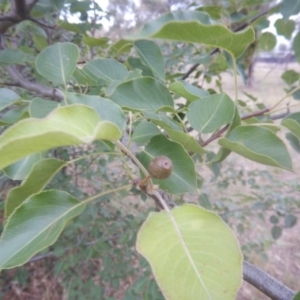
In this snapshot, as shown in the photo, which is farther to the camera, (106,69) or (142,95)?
(106,69)

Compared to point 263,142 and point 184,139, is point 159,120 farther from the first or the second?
point 263,142

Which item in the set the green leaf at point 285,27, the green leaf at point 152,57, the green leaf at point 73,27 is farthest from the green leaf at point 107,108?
the green leaf at point 285,27

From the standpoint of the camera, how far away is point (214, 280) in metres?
0.33

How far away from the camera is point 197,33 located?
41 cm

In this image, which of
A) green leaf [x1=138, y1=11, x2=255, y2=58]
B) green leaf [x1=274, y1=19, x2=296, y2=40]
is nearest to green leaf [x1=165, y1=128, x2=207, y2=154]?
green leaf [x1=138, y1=11, x2=255, y2=58]

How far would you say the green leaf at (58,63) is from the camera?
648 millimetres

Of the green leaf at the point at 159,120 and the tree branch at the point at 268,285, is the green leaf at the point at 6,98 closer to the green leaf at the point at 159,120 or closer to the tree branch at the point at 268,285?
the green leaf at the point at 159,120

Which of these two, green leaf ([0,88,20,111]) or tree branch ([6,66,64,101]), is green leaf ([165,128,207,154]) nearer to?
green leaf ([0,88,20,111])

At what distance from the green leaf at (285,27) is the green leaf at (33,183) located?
109cm

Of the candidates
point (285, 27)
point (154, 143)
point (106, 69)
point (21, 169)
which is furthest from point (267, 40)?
point (21, 169)

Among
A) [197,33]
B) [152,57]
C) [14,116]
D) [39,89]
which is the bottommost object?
[39,89]

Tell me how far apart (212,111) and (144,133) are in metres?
0.13

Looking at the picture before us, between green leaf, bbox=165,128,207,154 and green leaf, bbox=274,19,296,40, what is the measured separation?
95 cm

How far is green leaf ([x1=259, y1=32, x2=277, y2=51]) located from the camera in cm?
145
